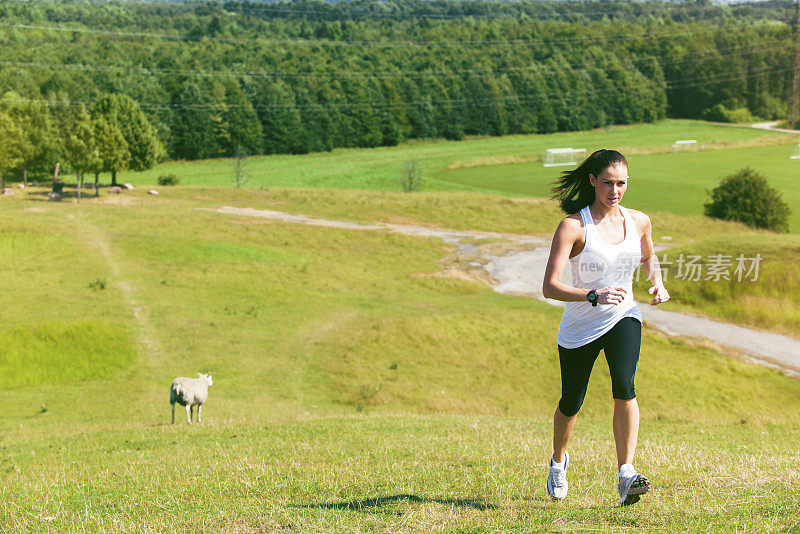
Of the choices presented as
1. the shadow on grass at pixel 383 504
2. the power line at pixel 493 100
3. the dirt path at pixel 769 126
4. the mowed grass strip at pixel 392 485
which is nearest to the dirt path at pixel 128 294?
the mowed grass strip at pixel 392 485

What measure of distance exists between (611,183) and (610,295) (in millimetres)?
1263

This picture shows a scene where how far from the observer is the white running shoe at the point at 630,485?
295 inches

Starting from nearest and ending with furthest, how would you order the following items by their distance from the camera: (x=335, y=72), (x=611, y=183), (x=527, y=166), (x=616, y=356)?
(x=616, y=356) → (x=611, y=183) → (x=527, y=166) → (x=335, y=72)

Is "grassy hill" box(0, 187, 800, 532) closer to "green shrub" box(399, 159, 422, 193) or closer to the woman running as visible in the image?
the woman running

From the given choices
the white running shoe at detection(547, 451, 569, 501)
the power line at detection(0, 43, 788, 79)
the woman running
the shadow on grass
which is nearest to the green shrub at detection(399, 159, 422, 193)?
the power line at detection(0, 43, 788, 79)

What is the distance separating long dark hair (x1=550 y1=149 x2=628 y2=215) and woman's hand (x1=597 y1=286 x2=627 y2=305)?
1148 millimetres

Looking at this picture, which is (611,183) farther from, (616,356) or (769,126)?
(769,126)

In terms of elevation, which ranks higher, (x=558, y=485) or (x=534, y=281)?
(x=558, y=485)

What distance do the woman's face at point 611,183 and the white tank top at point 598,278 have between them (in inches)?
10.3

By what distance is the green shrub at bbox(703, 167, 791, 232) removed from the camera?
231 feet

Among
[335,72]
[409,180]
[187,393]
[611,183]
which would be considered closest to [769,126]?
[335,72]

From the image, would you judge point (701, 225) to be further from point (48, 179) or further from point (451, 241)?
point (48, 179)

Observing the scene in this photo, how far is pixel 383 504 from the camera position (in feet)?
26.9

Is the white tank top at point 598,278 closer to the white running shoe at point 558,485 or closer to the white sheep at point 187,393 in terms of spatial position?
the white running shoe at point 558,485
